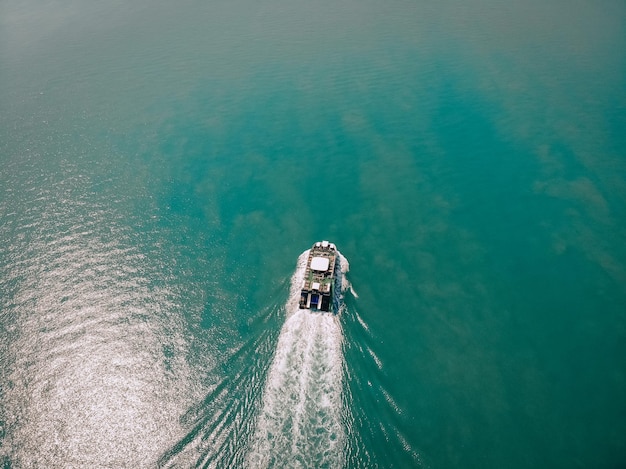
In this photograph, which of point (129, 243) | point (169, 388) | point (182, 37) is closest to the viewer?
point (169, 388)

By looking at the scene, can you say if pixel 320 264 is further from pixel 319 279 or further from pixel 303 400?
pixel 303 400

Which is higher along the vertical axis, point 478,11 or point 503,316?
point 478,11

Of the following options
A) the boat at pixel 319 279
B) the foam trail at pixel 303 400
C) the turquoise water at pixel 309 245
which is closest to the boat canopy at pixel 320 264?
the boat at pixel 319 279

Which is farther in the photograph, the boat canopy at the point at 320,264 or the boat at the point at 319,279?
the boat canopy at the point at 320,264

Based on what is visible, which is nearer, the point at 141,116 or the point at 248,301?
the point at 248,301

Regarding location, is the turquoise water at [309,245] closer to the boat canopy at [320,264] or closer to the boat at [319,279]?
the boat at [319,279]

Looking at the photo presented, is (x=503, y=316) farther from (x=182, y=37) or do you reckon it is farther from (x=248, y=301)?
(x=182, y=37)

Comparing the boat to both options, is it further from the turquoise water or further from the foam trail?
the turquoise water

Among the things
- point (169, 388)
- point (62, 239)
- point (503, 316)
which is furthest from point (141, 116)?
point (503, 316)

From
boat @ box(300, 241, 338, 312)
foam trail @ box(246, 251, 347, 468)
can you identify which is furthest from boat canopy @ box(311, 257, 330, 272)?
foam trail @ box(246, 251, 347, 468)

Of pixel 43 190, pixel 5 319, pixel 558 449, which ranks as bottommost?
pixel 558 449
